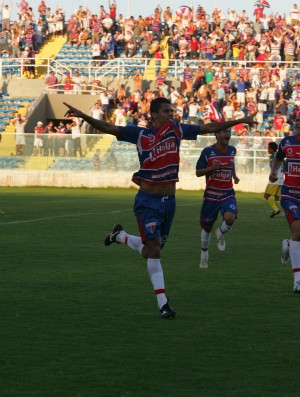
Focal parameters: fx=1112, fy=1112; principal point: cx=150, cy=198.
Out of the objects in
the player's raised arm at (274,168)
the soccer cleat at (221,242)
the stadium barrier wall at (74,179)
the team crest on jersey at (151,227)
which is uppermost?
the player's raised arm at (274,168)

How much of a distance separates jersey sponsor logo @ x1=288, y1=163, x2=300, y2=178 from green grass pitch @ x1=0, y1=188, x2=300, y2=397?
1.33 metres

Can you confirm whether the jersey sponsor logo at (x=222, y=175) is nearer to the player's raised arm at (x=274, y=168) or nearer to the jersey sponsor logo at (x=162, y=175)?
the player's raised arm at (x=274, y=168)

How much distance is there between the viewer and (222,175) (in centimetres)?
1595

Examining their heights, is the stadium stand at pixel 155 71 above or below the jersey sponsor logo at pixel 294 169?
below

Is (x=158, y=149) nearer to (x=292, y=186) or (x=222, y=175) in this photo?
(x=292, y=186)

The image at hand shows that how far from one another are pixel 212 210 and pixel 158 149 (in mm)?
4800

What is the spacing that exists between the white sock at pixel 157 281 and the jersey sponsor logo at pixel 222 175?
5236 mm

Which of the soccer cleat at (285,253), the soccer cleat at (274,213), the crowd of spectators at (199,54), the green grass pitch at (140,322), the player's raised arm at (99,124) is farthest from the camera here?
the crowd of spectators at (199,54)

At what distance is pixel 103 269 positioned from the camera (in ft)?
48.6

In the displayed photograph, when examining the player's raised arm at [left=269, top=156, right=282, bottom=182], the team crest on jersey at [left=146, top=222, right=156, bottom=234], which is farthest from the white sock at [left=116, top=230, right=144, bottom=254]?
the player's raised arm at [left=269, top=156, right=282, bottom=182]

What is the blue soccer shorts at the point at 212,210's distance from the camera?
15.6m

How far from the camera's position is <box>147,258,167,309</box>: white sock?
1062 centimetres

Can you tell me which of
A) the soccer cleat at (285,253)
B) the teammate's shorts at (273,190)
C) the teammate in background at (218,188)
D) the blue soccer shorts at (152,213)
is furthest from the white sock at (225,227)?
the teammate's shorts at (273,190)

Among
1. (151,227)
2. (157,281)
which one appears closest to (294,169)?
(151,227)
